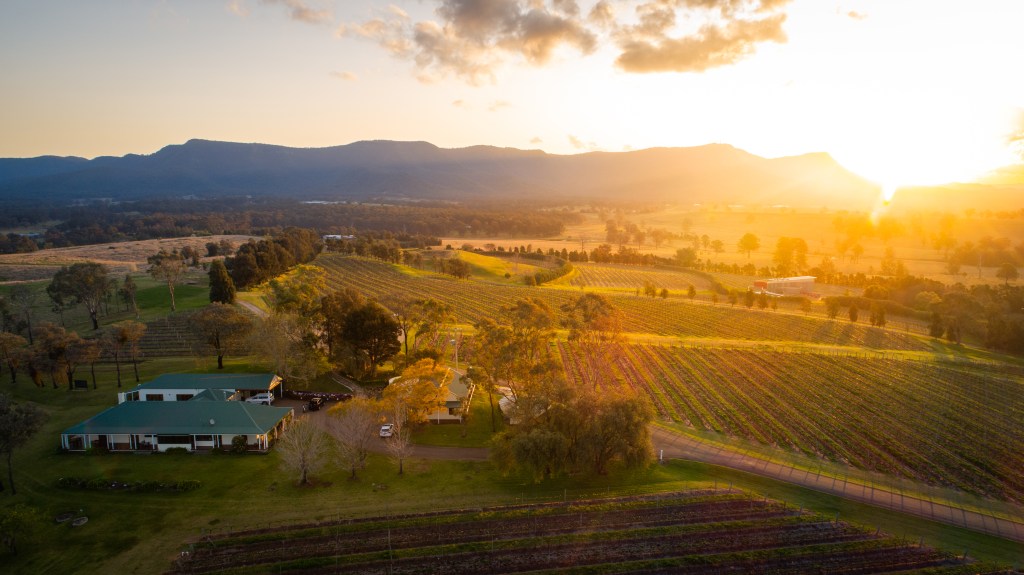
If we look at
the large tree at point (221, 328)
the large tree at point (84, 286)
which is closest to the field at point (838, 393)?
the large tree at point (221, 328)

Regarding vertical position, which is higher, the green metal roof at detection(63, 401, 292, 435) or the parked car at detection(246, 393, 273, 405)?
the green metal roof at detection(63, 401, 292, 435)

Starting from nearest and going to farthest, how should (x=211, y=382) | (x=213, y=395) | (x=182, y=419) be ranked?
1. (x=182, y=419)
2. (x=213, y=395)
3. (x=211, y=382)

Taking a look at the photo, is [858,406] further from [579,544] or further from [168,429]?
[168,429]

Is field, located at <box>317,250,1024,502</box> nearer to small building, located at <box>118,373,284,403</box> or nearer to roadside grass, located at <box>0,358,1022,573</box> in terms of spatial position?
roadside grass, located at <box>0,358,1022,573</box>

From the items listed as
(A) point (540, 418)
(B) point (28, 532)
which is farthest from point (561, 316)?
(B) point (28, 532)

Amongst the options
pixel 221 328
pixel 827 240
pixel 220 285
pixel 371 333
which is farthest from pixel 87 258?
pixel 827 240

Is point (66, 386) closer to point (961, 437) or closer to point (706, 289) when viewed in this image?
point (961, 437)

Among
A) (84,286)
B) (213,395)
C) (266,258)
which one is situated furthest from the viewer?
(266,258)

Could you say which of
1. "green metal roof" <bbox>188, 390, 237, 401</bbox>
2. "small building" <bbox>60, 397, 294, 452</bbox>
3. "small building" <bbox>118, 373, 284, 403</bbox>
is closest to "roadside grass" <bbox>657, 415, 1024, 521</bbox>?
"small building" <bbox>60, 397, 294, 452</bbox>
